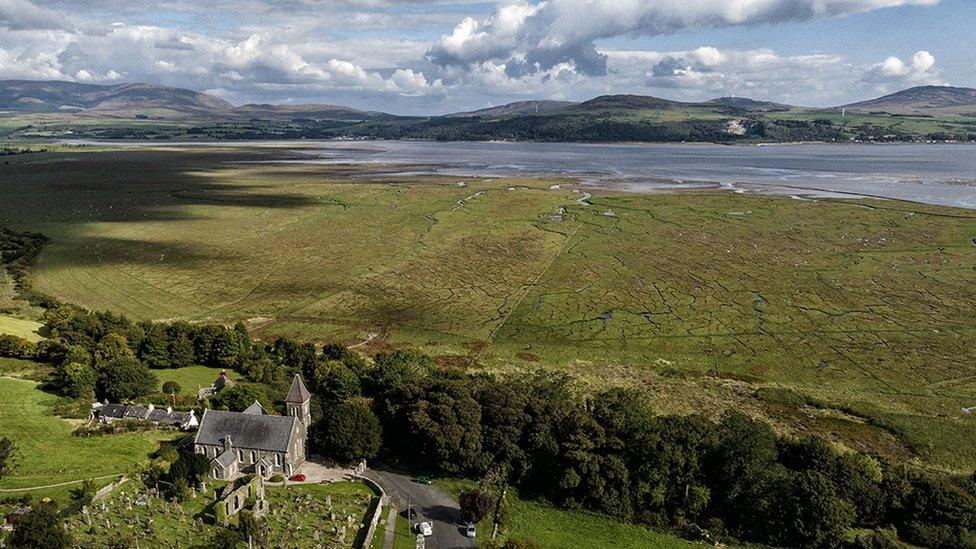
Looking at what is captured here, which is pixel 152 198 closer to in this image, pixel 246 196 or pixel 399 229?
pixel 246 196

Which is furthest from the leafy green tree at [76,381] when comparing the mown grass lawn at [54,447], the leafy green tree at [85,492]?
the leafy green tree at [85,492]

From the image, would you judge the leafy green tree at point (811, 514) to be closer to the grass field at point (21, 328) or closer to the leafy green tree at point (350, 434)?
the leafy green tree at point (350, 434)

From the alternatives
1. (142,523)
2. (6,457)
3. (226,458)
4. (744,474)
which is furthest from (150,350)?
A: (744,474)

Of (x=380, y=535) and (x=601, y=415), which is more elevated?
(x=601, y=415)

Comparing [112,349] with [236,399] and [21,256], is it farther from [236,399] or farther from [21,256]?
[21,256]

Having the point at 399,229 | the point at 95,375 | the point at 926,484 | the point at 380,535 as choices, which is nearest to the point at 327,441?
the point at 380,535
